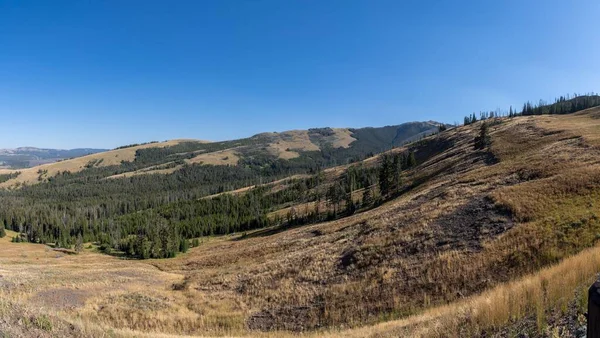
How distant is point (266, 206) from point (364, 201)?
87.7 metres

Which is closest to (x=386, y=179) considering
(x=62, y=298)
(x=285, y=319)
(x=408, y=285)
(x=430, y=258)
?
(x=430, y=258)

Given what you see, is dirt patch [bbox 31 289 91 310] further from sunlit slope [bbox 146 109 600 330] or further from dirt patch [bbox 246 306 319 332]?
dirt patch [bbox 246 306 319 332]

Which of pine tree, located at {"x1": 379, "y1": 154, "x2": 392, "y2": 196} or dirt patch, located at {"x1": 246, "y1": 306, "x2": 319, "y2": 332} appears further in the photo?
pine tree, located at {"x1": 379, "y1": 154, "x2": 392, "y2": 196}

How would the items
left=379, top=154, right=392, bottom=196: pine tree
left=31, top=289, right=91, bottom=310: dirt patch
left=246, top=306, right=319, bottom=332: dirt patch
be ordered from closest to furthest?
left=246, top=306, right=319, bottom=332: dirt patch → left=31, top=289, right=91, bottom=310: dirt patch → left=379, top=154, right=392, bottom=196: pine tree

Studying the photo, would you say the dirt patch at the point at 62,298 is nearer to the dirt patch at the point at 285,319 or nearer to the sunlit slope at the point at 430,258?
the sunlit slope at the point at 430,258

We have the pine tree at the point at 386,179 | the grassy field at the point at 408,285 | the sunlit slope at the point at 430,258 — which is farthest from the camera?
the pine tree at the point at 386,179

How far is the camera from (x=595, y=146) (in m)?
45.5

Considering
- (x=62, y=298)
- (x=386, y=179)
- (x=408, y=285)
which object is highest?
(x=386, y=179)

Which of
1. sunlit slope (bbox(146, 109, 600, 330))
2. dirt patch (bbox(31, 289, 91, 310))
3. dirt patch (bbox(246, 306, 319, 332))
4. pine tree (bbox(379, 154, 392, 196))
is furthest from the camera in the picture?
pine tree (bbox(379, 154, 392, 196))

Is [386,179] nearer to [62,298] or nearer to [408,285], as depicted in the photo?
[408,285]

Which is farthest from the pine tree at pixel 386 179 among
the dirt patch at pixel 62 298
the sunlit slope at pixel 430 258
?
the dirt patch at pixel 62 298

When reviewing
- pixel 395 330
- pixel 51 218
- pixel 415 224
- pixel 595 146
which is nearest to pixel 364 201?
pixel 595 146

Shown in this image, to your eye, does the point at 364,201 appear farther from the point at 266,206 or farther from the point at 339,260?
the point at 266,206

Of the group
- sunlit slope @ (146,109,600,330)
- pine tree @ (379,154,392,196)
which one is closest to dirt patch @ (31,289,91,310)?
sunlit slope @ (146,109,600,330)
